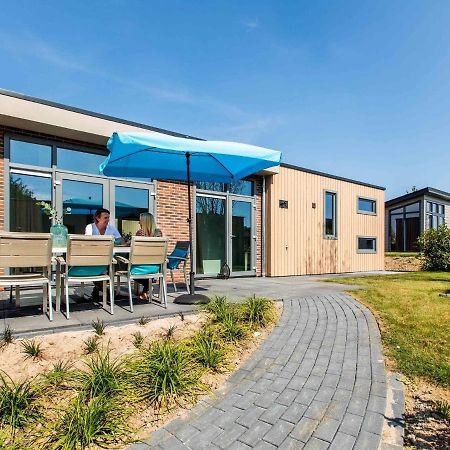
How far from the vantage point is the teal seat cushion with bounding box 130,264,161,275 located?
4.28 m

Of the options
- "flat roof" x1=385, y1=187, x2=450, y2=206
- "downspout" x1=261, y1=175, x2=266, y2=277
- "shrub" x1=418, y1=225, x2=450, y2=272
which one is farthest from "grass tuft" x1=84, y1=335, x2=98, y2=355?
"flat roof" x1=385, y1=187, x2=450, y2=206

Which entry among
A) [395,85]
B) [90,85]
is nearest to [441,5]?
[395,85]

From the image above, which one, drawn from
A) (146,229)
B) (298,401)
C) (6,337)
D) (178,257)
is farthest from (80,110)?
(298,401)

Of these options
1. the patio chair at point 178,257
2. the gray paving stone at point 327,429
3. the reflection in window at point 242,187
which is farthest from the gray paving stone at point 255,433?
the reflection in window at point 242,187

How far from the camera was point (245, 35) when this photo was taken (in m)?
8.62

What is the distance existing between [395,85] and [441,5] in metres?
3.50

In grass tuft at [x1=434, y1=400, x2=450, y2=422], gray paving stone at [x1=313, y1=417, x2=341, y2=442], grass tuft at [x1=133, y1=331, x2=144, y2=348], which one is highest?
grass tuft at [x1=133, y1=331, x2=144, y2=348]

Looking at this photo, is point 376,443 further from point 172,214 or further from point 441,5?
point 441,5

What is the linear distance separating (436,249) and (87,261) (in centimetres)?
1446

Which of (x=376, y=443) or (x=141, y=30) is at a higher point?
(x=141, y=30)

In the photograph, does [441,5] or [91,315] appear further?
[441,5]

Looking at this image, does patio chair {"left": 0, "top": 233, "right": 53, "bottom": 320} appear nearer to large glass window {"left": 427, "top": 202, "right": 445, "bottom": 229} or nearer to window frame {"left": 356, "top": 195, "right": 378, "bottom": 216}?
window frame {"left": 356, "top": 195, "right": 378, "bottom": 216}

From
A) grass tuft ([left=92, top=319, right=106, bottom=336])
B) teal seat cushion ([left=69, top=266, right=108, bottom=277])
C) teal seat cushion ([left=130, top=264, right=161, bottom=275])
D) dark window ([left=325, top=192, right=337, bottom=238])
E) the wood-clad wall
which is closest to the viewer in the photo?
grass tuft ([left=92, top=319, right=106, bottom=336])

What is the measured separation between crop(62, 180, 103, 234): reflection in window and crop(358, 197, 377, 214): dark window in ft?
33.5
